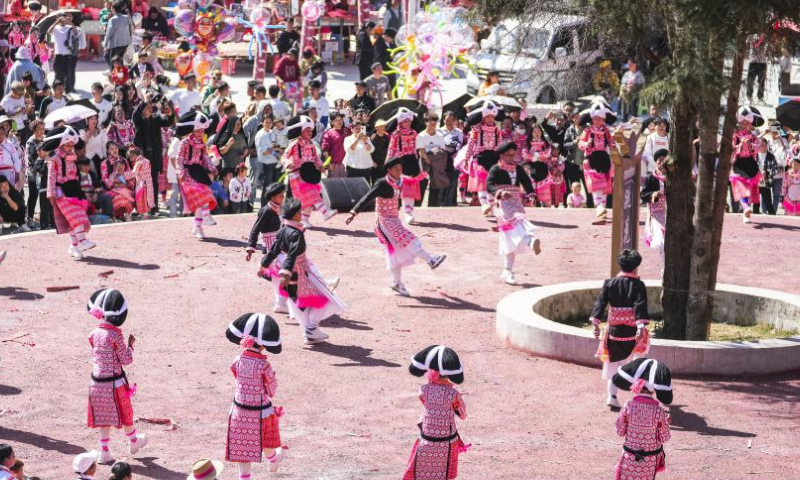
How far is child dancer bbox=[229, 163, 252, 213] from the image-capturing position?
20484 mm

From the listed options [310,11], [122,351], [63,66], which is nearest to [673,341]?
[122,351]

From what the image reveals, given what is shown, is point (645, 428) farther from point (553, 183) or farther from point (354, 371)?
point (553, 183)

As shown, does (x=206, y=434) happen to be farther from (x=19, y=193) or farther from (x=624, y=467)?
(x=19, y=193)

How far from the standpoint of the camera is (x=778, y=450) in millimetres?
10852

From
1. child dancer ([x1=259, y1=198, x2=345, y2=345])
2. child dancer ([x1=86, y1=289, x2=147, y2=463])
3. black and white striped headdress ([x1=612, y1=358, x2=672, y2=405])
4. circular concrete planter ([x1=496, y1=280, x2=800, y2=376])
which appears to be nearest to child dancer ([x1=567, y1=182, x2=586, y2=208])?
circular concrete planter ([x1=496, y1=280, x2=800, y2=376])

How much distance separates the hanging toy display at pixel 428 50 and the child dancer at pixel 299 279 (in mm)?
12936

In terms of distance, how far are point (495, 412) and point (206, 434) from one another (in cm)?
242

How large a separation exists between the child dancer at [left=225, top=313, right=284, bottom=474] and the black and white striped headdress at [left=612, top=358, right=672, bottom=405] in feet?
8.00

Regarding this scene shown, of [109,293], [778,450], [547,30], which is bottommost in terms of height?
[778,450]

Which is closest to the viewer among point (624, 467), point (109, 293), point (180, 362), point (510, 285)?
point (624, 467)

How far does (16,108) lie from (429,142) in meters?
6.63

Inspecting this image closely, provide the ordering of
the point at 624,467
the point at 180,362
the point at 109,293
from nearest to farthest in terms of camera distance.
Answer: the point at 624,467 < the point at 109,293 < the point at 180,362

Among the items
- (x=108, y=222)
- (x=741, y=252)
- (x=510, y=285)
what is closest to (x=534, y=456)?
(x=510, y=285)

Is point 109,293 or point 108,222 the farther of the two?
point 108,222
